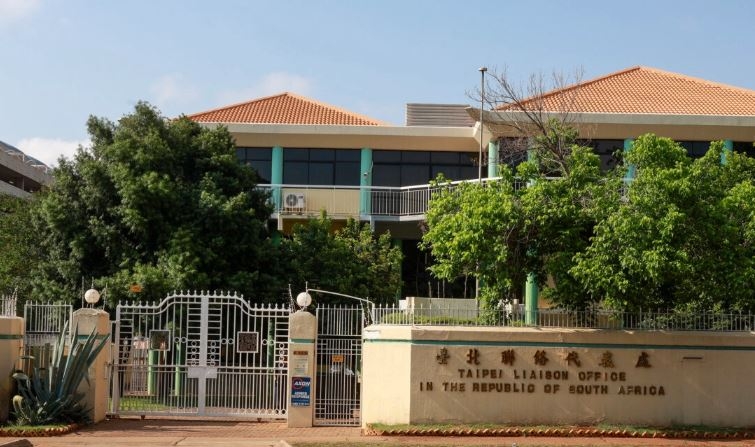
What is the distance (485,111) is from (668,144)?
8.86 meters

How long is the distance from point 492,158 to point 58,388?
14605mm

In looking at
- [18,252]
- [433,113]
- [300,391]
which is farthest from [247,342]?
[433,113]

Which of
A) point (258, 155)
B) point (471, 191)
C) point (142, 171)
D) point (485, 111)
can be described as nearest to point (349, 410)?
point (471, 191)

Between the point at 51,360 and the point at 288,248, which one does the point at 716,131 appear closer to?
the point at 288,248

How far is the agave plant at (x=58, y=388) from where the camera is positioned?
647 inches

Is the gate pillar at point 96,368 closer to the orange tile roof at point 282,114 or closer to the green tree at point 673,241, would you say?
the green tree at point 673,241

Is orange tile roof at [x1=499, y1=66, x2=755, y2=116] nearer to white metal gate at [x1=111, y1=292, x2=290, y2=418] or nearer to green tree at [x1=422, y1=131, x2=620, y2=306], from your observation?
green tree at [x1=422, y1=131, x2=620, y2=306]

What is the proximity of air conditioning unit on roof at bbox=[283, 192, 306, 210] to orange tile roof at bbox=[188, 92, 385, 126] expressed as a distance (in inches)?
126

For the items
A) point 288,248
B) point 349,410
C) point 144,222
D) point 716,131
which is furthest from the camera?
point 716,131

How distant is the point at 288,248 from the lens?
2308cm

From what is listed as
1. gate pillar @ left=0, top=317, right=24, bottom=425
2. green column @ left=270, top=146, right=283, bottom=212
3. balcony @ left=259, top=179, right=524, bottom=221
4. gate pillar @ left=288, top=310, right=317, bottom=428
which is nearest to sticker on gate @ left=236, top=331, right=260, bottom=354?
gate pillar @ left=288, top=310, right=317, bottom=428

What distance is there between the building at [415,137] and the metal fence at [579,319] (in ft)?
30.2

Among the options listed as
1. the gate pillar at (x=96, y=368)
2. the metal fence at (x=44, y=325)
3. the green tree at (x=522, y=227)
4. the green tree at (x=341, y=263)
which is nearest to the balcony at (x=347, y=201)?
the green tree at (x=341, y=263)

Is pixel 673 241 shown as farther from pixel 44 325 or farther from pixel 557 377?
pixel 44 325
